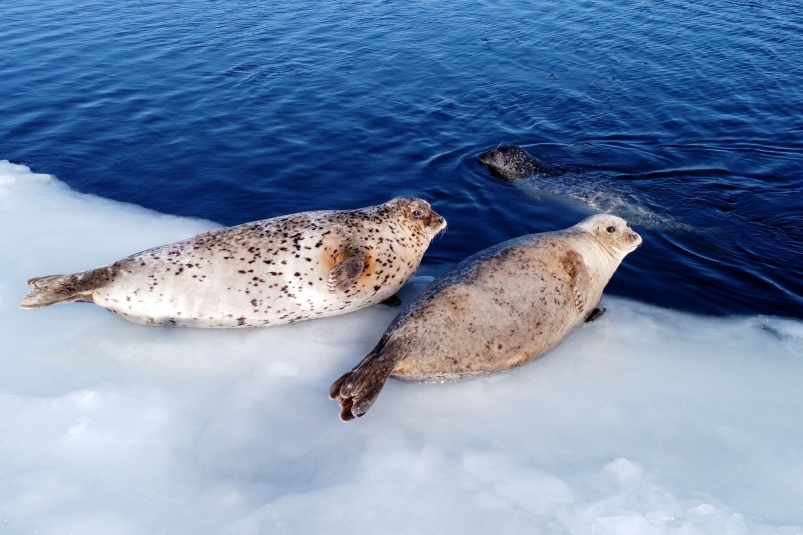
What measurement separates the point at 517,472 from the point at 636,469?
0.64m

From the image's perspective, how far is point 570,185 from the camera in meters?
7.82

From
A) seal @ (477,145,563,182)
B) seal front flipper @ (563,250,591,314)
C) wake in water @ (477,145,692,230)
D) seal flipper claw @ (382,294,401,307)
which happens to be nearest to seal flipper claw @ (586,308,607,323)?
seal front flipper @ (563,250,591,314)

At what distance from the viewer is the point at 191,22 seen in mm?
14852

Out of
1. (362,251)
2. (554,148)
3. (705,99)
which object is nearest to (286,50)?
(554,148)

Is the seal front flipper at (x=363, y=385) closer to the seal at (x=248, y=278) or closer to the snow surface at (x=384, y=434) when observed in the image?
the snow surface at (x=384, y=434)

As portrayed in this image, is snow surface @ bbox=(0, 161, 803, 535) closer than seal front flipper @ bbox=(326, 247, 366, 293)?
Yes

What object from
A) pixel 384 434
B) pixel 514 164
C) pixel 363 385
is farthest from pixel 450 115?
pixel 384 434

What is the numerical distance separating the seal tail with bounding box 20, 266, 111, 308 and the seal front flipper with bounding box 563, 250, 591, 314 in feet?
10.4

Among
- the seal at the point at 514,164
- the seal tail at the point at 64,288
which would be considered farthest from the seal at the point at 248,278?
Result: the seal at the point at 514,164

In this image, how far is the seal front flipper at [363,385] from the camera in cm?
375

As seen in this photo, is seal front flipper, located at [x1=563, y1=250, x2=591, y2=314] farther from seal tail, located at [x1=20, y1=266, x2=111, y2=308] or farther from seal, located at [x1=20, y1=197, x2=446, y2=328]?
seal tail, located at [x1=20, y1=266, x2=111, y2=308]

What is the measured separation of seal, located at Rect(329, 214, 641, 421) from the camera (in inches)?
161

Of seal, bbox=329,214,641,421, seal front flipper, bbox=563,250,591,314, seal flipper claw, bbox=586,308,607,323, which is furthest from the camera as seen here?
seal flipper claw, bbox=586,308,607,323

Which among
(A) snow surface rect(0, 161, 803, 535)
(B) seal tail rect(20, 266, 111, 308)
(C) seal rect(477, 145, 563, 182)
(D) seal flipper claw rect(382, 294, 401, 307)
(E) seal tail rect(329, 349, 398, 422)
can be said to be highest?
(B) seal tail rect(20, 266, 111, 308)
